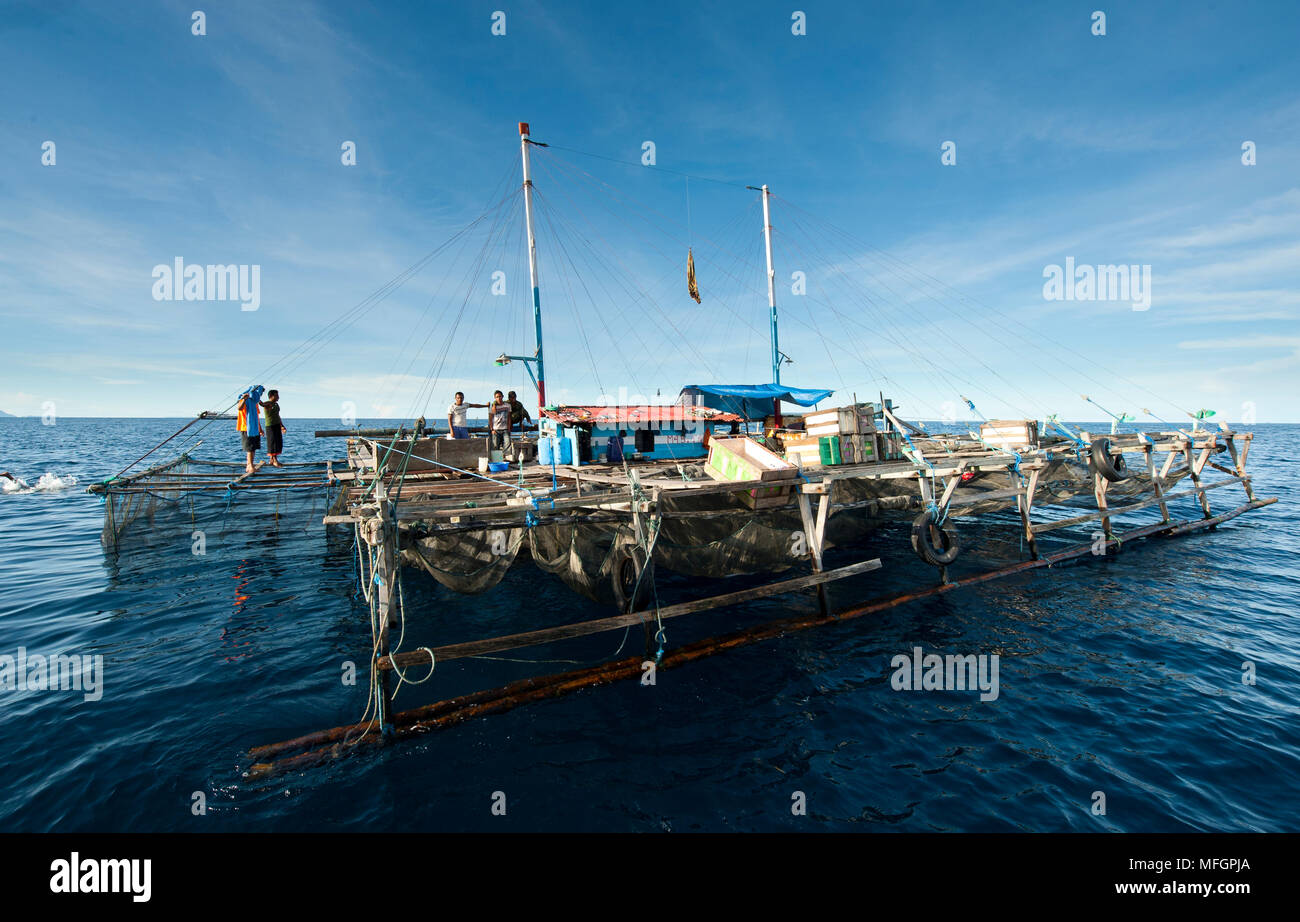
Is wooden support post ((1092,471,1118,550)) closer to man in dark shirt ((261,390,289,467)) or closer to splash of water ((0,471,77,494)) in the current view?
man in dark shirt ((261,390,289,467))

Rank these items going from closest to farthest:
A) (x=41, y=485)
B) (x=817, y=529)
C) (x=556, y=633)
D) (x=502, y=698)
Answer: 1. (x=502, y=698)
2. (x=556, y=633)
3. (x=817, y=529)
4. (x=41, y=485)

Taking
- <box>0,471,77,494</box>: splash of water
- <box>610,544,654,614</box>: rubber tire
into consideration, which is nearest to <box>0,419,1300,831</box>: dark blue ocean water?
<box>610,544,654,614</box>: rubber tire

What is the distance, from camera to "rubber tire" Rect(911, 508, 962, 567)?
13328mm

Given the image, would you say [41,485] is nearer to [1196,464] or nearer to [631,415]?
[631,415]

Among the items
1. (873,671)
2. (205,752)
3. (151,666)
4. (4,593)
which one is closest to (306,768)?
(205,752)

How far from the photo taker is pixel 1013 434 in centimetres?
2233

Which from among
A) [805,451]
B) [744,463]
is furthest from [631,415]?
[744,463]

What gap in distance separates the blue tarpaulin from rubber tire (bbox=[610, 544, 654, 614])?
1249cm

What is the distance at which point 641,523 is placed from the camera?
408 inches

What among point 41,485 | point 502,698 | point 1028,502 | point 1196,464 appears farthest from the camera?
point 41,485

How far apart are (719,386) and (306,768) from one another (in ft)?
68.9

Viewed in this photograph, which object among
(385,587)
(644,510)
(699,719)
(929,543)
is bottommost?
(699,719)

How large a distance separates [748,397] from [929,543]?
12311 millimetres
